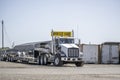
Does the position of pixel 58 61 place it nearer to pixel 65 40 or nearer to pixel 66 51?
pixel 66 51

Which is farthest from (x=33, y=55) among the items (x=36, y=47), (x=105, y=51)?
(x=105, y=51)

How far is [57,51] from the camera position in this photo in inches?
1385

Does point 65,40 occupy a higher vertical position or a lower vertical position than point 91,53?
higher

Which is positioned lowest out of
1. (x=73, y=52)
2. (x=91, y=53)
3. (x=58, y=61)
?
(x=58, y=61)

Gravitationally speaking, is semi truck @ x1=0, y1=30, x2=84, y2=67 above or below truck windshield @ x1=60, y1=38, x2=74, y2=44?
below

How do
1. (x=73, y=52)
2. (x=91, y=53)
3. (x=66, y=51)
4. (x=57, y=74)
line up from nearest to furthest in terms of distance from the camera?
(x=57, y=74) < (x=66, y=51) < (x=73, y=52) < (x=91, y=53)

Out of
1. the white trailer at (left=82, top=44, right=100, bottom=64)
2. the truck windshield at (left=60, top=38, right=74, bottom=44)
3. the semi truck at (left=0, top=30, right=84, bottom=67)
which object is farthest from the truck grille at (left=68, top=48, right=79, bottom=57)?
the white trailer at (left=82, top=44, right=100, bottom=64)

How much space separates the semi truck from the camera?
34250mm

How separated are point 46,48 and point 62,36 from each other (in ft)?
8.14

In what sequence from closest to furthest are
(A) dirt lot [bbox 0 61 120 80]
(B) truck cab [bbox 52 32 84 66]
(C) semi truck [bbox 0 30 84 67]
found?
(A) dirt lot [bbox 0 61 120 80], (B) truck cab [bbox 52 32 84 66], (C) semi truck [bbox 0 30 84 67]

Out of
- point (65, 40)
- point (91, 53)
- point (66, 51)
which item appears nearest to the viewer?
point (66, 51)

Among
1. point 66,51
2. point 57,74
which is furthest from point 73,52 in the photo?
point 57,74

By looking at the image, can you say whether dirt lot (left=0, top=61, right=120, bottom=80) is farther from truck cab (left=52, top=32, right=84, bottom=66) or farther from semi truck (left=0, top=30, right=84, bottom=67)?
semi truck (left=0, top=30, right=84, bottom=67)

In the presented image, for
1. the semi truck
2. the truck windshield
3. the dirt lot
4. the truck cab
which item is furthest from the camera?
the truck windshield
